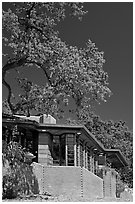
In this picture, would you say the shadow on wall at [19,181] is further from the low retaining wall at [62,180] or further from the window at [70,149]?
the window at [70,149]

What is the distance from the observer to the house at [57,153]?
17.0 m

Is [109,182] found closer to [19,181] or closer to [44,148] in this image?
[44,148]

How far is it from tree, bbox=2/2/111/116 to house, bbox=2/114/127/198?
194cm

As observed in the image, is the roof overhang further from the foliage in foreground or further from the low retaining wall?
the foliage in foreground

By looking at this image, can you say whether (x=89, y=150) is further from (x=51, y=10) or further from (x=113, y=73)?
(x=51, y=10)

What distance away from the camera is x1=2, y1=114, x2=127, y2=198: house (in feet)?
55.7

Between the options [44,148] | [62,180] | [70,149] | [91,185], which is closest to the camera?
[62,180]

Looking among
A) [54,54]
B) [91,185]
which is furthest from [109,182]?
[54,54]

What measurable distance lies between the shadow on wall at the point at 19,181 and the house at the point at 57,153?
787mm

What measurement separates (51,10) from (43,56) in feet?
6.88

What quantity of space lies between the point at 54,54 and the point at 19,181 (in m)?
4.93

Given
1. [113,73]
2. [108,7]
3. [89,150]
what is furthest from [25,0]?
[89,150]

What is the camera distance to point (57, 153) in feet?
65.2

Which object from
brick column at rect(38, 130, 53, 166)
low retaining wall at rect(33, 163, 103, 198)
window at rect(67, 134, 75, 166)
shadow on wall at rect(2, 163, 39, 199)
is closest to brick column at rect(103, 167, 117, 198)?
window at rect(67, 134, 75, 166)
